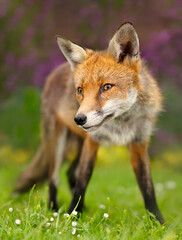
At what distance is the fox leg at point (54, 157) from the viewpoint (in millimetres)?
4336

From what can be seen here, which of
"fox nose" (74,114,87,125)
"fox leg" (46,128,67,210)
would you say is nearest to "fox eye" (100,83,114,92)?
"fox nose" (74,114,87,125)

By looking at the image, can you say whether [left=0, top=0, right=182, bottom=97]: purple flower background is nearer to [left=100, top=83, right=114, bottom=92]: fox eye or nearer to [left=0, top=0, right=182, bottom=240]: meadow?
[left=0, top=0, right=182, bottom=240]: meadow

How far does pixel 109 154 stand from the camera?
30.1 feet

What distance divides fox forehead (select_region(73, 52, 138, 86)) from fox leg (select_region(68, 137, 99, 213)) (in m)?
0.70

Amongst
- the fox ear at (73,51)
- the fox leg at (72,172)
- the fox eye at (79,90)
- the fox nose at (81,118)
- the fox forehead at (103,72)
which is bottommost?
the fox leg at (72,172)

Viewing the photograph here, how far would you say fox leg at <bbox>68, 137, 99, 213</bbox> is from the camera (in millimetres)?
3414

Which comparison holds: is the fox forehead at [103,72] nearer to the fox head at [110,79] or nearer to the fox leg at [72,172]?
the fox head at [110,79]

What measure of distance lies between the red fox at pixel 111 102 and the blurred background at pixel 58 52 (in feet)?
16.2

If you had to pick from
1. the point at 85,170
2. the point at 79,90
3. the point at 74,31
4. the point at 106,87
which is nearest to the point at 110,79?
the point at 106,87

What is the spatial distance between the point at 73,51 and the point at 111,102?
0.72 meters

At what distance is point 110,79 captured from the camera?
2973mm

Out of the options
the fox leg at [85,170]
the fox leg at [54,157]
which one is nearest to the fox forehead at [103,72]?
the fox leg at [85,170]

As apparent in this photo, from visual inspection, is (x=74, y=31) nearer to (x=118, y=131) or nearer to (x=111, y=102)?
(x=118, y=131)

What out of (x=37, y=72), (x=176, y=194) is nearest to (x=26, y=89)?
(x=37, y=72)
